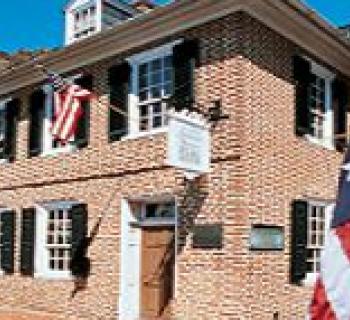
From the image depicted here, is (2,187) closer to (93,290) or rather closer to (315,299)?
(93,290)

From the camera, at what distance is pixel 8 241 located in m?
16.6

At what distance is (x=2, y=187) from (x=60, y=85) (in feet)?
16.0

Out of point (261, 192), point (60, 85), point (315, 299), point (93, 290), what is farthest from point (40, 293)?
A: point (315, 299)

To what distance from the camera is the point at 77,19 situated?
16109mm

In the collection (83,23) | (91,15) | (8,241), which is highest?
(91,15)

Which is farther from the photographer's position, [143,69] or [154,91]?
[143,69]

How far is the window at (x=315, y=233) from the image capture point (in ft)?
43.9

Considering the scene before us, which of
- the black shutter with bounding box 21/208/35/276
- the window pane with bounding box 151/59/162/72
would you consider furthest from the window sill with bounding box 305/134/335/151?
the black shutter with bounding box 21/208/35/276

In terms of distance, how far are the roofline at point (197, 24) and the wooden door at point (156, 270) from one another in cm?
364

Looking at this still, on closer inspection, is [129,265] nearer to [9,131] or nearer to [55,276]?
[55,276]

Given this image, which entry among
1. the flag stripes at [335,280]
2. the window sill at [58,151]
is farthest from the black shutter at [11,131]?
the flag stripes at [335,280]

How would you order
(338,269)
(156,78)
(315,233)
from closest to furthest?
(338,269), (156,78), (315,233)

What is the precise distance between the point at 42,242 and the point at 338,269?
1414 cm

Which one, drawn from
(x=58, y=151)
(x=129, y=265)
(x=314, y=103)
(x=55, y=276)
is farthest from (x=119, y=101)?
(x=55, y=276)
